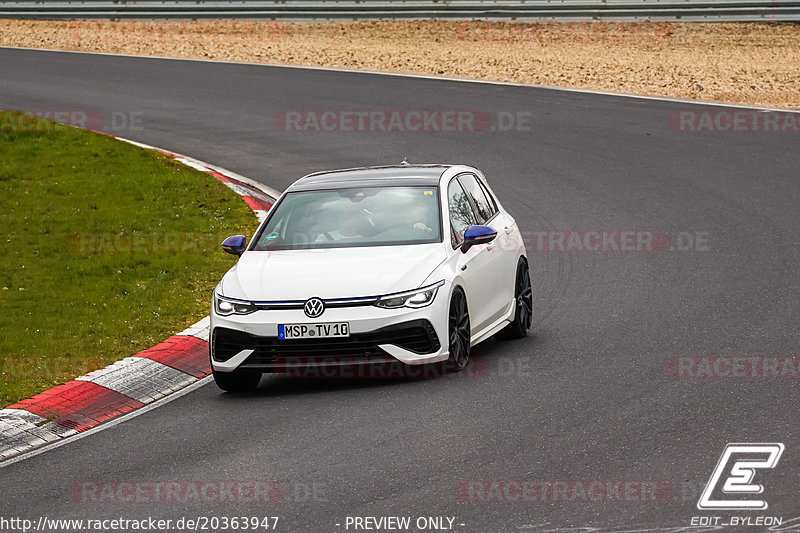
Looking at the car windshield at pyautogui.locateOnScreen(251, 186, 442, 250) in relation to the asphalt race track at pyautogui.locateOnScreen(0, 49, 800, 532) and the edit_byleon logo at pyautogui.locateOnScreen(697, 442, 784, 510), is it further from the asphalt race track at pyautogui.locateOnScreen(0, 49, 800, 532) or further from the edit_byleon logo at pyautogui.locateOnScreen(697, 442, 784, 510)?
the edit_byleon logo at pyautogui.locateOnScreen(697, 442, 784, 510)

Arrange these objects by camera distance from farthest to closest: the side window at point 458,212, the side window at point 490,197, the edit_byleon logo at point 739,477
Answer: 1. the side window at point 490,197
2. the side window at point 458,212
3. the edit_byleon logo at point 739,477

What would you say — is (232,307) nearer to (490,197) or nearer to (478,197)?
(478,197)

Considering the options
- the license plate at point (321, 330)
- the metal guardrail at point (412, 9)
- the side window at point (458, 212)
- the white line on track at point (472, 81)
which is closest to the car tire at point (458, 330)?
the side window at point (458, 212)

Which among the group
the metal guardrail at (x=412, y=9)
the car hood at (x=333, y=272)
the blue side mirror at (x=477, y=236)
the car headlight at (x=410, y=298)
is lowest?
the car headlight at (x=410, y=298)

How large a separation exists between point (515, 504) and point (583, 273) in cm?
745

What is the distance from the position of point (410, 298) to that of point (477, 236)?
1069 millimetres

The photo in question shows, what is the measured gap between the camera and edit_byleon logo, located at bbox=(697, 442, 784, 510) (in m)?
6.24

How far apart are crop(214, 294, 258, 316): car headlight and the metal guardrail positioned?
959 inches

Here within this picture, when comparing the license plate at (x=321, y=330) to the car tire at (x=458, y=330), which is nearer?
the license plate at (x=321, y=330)

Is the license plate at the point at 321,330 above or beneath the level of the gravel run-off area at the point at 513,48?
beneath

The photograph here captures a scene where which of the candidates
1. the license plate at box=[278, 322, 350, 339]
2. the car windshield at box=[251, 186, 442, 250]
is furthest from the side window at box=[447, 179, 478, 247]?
the license plate at box=[278, 322, 350, 339]

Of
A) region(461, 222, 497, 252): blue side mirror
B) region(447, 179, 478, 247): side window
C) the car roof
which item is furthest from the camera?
the car roof

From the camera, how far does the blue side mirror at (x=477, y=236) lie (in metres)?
10.1

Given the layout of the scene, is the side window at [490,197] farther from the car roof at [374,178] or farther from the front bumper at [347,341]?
the front bumper at [347,341]
